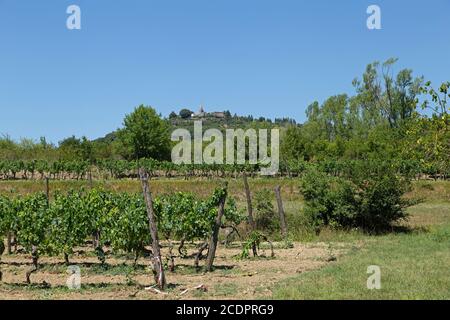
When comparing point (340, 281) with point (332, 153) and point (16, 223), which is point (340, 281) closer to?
point (16, 223)

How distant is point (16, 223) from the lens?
12.1 metres

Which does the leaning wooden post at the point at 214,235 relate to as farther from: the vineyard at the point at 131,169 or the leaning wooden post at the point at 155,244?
the vineyard at the point at 131,169

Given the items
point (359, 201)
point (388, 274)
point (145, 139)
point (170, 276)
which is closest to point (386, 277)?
point (388, 274)

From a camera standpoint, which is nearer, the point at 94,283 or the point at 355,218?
the point at 94,283

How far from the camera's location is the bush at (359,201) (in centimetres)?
2059

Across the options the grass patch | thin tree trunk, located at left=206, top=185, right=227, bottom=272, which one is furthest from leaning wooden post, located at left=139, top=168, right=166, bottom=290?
thin tree trunk, located at left=206, top=185, right=227, bottom=272

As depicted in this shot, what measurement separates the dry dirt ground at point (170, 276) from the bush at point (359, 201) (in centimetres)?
372

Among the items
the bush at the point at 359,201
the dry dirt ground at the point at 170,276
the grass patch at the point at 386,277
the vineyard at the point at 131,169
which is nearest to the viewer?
the grass patch at the point at 386,277

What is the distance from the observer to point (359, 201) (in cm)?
2078

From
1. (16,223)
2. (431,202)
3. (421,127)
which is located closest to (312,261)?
(421,127)

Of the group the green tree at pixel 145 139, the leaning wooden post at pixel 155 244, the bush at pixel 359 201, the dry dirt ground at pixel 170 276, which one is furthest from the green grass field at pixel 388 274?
the green tree at pixel 145 139

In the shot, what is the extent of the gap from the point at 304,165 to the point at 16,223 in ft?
138

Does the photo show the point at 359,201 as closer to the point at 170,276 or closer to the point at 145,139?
the point at 170,276

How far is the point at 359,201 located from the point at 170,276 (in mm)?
10823
